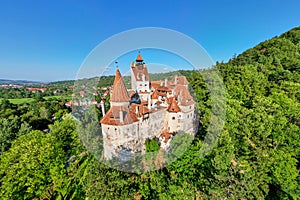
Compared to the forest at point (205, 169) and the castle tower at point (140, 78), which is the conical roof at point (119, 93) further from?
the forest at point (205, 169)

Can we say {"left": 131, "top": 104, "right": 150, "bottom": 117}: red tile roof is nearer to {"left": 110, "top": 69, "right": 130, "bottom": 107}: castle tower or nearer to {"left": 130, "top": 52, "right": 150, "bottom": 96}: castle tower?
{"left": 110, "top": 69, "right": 130, "bottom": 107}: castle tower

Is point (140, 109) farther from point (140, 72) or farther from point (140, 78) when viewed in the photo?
point (140, 72)

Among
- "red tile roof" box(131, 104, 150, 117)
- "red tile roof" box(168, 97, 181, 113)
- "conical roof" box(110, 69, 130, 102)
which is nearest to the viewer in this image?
"conical roof" box(110, 69, 130, 102)

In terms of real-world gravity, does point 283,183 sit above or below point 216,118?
below

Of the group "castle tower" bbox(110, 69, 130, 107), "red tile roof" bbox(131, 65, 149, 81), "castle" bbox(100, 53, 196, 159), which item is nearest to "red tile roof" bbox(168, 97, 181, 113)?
"castle" bbox(100, 53, 196, 159)

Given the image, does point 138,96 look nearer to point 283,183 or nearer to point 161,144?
point 161,144

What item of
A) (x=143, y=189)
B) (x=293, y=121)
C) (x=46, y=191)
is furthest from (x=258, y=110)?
(x=46, y=191)

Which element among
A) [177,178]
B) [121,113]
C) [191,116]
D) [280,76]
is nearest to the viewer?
[177,178]

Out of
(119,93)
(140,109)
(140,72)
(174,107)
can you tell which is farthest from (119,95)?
(174,107)

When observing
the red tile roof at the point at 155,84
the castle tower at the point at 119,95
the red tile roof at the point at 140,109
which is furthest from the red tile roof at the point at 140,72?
the red tile roof at the point at 140,109
